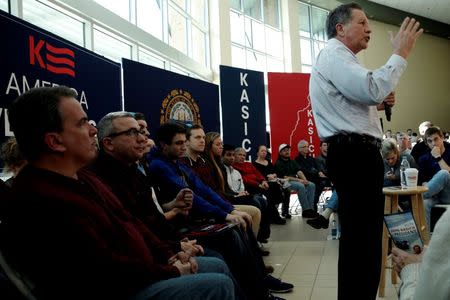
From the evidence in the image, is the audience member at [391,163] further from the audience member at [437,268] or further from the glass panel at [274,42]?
the glass panel at [274,42]

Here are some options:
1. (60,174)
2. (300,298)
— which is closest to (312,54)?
(300,298)

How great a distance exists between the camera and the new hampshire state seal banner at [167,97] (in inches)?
159

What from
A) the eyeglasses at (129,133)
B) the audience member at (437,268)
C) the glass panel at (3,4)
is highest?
the glass panel at (3,4)

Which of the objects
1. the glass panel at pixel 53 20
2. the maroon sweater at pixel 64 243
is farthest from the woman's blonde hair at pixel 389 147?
the glass panel at pixel 53 20

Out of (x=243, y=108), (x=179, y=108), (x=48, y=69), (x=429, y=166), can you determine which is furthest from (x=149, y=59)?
(x=429, y=166)

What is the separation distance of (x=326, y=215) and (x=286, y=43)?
9.74 m

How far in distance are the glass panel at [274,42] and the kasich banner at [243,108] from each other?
613cm

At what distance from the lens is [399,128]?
15445 millimetres

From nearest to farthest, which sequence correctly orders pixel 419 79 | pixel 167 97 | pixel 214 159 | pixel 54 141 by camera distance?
→ pixel 54 141 → pixel 214 159 → pixel 167 97 → pixel 419 79

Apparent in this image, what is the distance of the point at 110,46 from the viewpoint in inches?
235

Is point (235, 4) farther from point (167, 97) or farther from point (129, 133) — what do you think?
point (129, 133)

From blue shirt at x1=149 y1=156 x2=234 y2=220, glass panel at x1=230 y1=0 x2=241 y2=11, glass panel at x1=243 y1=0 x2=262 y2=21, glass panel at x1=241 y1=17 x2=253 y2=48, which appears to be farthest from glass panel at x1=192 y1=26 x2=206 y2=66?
blue shirt at x1=149 y1=156 x2=234 y2=220

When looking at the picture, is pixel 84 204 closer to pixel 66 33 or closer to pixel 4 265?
pixel 4 265

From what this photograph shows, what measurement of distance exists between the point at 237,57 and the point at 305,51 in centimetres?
340
